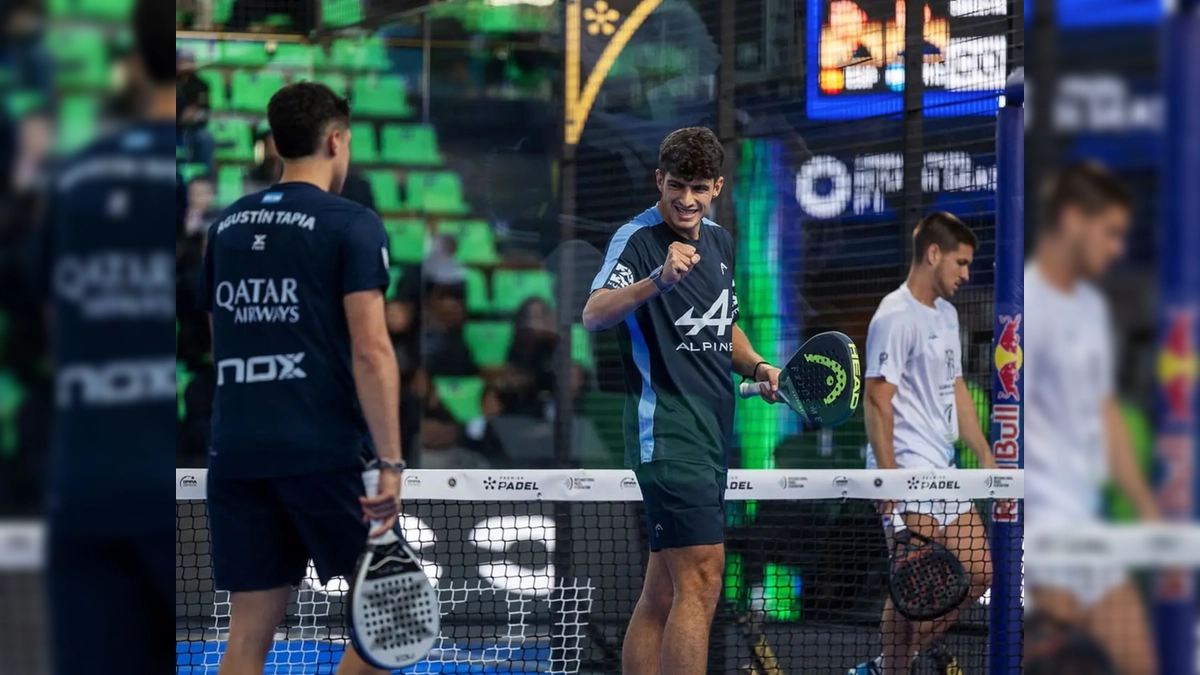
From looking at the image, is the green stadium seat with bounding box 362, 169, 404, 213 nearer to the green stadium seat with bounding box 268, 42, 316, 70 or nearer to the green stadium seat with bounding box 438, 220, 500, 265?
the green stadium seat with bounding box 438, 220, 500, 265

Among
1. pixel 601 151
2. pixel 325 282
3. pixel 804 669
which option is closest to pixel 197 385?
pixel 601 151

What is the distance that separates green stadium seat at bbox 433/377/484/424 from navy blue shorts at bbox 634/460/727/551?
368 cm

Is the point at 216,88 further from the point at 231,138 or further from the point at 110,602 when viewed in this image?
the point at 110,602

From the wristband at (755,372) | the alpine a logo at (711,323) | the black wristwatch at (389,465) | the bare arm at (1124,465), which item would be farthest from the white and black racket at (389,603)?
the bare arm at (1124,465)

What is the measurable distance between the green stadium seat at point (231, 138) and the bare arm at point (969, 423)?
4.21 meters

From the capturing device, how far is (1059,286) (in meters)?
1.01

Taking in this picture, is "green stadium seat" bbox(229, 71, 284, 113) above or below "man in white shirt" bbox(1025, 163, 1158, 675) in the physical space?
above

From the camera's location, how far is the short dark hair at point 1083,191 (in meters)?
0.97

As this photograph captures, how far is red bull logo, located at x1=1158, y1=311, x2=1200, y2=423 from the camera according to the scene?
949 millimetres

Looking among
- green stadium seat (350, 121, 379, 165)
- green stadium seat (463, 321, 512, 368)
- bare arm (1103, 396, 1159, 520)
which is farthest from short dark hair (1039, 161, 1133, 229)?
green stadium seat (350, 121, 379, 165)

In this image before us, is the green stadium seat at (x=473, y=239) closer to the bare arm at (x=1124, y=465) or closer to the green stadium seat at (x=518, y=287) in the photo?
the green stadium seat at (x=518, y=287)

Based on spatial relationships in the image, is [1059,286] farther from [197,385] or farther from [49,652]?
[197,385]

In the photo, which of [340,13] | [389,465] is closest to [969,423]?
[389,465]

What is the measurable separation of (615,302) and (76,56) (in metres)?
3.64
